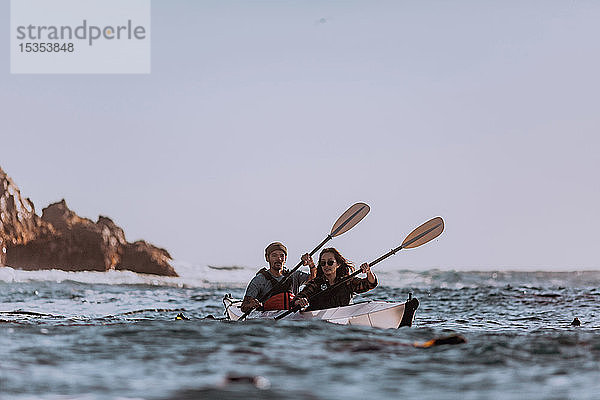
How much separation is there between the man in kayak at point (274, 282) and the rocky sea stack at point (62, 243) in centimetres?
3243

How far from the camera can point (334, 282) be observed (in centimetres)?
1088

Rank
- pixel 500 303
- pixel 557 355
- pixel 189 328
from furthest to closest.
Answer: pixel 500 303 → pixel 189 328 → pixel 557 355

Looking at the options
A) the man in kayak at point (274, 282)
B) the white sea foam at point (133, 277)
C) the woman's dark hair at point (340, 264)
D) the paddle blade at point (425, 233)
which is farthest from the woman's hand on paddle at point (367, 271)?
the white sea foam at point (133, 277)

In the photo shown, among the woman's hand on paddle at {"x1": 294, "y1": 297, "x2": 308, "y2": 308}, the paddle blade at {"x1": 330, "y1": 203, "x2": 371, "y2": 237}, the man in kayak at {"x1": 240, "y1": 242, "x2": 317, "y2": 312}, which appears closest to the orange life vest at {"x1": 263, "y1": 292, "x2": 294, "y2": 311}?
the man in kayak at {"x1": 240, "y1": 242, "x2": 317, "y2": 312}

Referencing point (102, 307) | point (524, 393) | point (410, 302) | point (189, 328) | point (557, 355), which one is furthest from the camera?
point (102, 307)

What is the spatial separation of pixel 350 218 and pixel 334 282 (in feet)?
6.57

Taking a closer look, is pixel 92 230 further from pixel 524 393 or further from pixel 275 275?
pixel 524 393

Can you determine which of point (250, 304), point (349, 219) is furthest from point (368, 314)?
point (349, 219)

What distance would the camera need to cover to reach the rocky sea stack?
40.8 meters

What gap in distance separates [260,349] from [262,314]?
11.9 ft

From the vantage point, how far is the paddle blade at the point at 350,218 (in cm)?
1253

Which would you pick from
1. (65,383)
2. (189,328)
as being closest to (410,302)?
(189,328)

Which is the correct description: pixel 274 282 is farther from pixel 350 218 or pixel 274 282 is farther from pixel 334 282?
pixel 350 218

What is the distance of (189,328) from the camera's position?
8.95 metres
